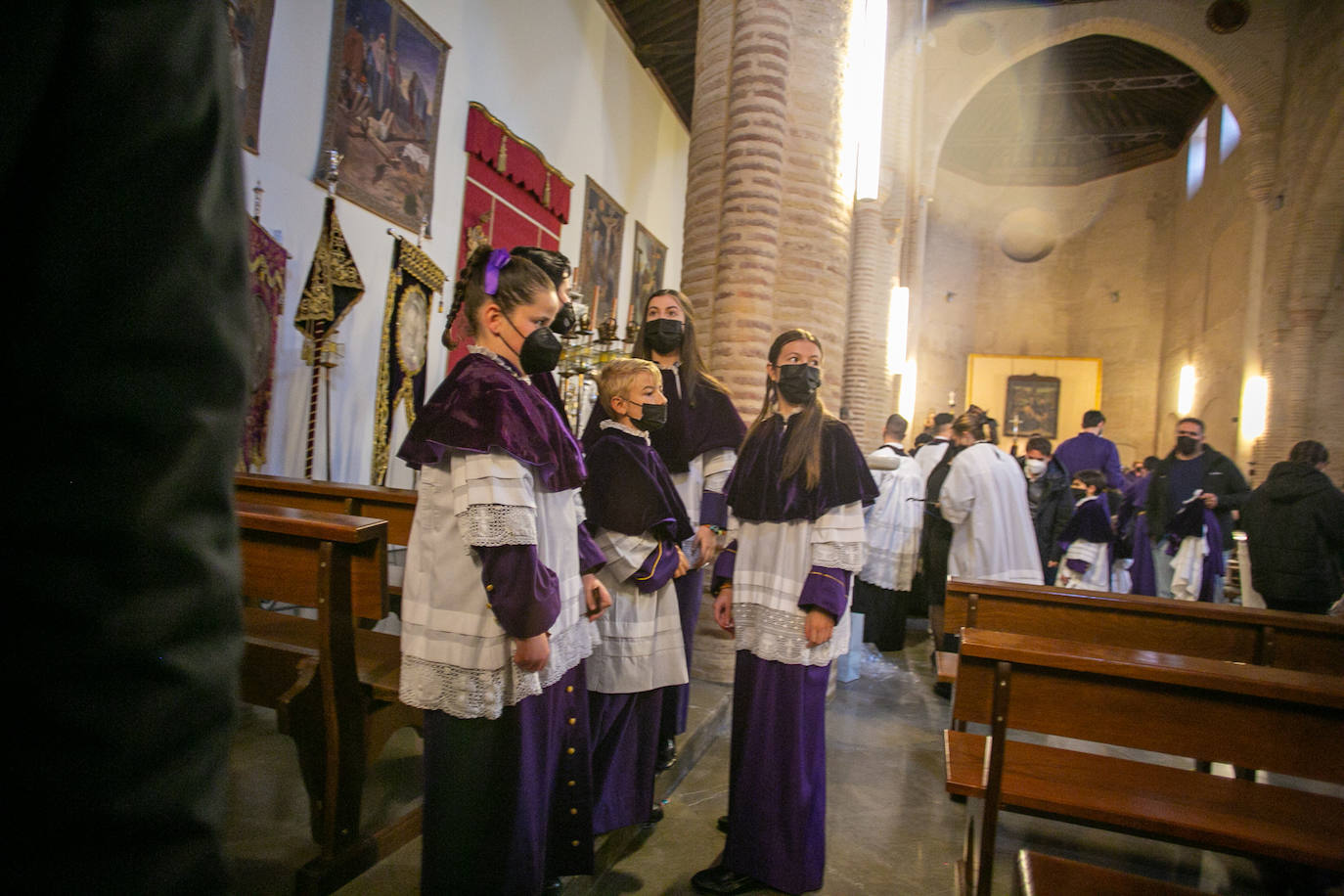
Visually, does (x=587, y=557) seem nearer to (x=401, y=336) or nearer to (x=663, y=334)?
(x=663, y=334)

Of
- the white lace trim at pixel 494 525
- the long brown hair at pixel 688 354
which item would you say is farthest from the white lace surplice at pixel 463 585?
the long brown hair at pixel 688 354

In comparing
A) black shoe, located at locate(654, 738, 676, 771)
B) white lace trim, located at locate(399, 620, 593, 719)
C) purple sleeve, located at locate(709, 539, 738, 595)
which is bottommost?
black shoe, located at locate(654, 738, 676, 771)

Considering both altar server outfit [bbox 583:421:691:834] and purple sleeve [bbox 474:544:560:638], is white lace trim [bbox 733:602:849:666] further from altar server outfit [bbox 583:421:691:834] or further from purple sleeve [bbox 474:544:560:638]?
purple sleeve [bbox 474:544:560:638]

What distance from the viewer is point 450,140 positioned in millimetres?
7434

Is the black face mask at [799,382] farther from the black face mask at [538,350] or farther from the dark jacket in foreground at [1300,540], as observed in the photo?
the dark jacket in foreground at [1300,540]

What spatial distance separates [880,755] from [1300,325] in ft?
39.6

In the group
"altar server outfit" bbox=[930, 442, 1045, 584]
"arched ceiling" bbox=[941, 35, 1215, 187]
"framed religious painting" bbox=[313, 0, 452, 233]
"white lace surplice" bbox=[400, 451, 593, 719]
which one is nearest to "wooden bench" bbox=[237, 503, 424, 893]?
"white lace surplice" bbox=[400, 451, 593, 719]

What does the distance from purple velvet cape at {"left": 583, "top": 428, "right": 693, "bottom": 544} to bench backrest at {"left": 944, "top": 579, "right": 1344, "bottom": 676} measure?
133 centimetres

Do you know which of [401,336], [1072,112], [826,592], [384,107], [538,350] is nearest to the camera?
[538,350]

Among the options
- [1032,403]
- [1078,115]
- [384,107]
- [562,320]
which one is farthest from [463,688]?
[1078,115]

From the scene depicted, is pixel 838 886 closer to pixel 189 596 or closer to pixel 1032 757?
pixel 1032 757

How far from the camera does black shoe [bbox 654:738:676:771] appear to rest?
10.9 feet

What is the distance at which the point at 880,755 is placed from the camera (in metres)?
4.09

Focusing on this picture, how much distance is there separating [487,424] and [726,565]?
1.30 m
